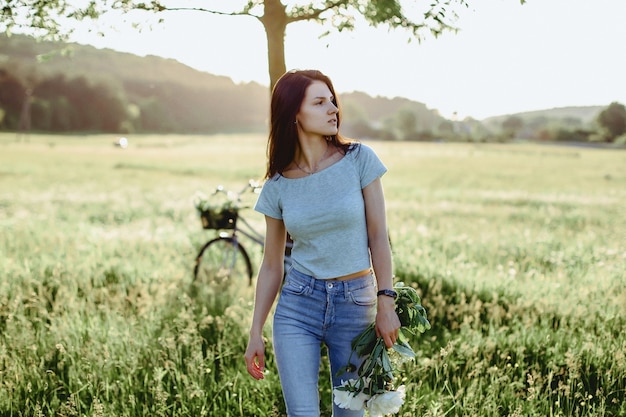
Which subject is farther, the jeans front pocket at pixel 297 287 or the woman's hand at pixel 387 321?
the jeans front pocket at pixel 297 287

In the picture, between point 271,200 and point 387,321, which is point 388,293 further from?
point 271,200

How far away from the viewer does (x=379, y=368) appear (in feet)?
10.4

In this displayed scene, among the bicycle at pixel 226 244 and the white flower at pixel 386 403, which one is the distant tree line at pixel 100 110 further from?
the white flower at pixel 386 403

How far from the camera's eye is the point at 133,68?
171250 mm

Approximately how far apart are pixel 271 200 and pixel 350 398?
1.05 meters

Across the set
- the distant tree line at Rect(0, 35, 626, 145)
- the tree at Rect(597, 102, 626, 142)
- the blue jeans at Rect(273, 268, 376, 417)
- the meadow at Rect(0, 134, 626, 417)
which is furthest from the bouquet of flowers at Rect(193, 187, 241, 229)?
the tree at Rect(597, 102, 626, 142)

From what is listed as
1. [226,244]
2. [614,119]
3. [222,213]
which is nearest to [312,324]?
[222,213]

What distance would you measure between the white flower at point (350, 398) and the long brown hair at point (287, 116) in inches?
44.9

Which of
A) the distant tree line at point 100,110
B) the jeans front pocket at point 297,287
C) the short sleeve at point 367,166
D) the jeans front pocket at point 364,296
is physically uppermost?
the distant tree line at point 100,110

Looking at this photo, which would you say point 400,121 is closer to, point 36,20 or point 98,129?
point 98,129

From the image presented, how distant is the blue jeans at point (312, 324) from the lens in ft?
10.5

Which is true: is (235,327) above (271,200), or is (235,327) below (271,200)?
below

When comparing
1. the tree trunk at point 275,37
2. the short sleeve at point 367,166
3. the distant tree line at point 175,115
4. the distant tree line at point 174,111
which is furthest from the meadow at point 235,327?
the distant tree line at point 175,115

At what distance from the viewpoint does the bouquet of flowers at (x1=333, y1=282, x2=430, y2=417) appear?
312cm
